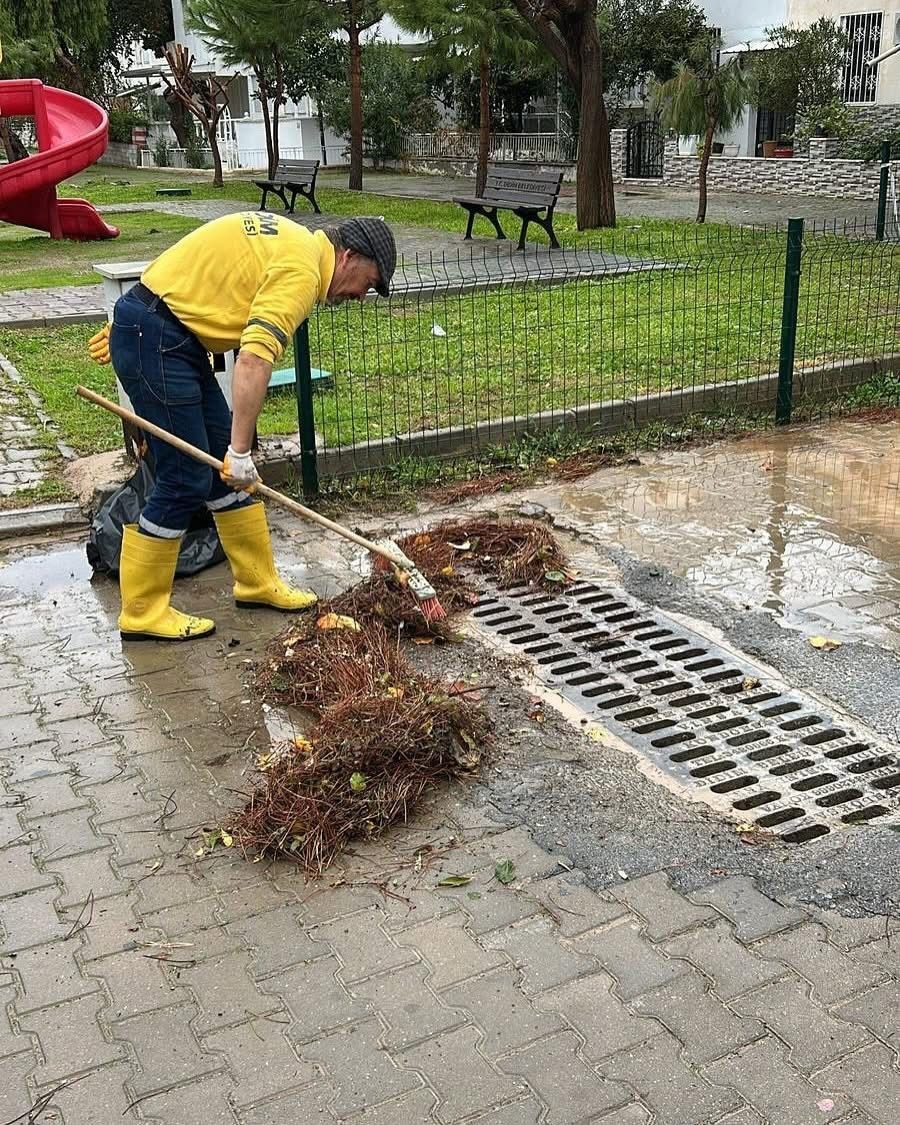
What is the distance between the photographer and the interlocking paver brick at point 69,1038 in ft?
8.76

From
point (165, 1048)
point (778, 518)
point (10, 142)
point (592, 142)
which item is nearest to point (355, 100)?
point (10, 142)

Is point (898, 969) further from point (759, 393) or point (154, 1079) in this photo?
point (759, 393)

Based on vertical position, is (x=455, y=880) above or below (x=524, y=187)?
below

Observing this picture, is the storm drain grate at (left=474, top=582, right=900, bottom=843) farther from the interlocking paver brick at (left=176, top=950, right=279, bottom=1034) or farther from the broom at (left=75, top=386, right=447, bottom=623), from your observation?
the interlocking paver brick at (left=176, top=950, right=279, bottom=1034)

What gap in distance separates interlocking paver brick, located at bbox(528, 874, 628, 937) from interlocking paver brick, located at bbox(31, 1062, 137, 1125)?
1.11 metres

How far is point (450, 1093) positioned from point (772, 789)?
5.08 ft

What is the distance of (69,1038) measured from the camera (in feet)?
9.03

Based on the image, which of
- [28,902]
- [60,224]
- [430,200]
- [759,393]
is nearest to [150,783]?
[28,902]

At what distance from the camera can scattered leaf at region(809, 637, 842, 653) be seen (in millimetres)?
4592

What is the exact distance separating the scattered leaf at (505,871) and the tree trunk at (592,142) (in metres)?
14.9

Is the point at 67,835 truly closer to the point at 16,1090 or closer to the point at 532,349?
the point at 16,1090

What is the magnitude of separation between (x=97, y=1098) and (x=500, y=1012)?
2.99 feet

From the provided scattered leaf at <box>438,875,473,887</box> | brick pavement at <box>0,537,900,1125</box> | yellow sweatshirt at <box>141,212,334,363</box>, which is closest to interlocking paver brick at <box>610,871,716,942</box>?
brick pavement at <box>0,537,900,1125</box>

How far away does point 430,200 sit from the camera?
76.1ft
